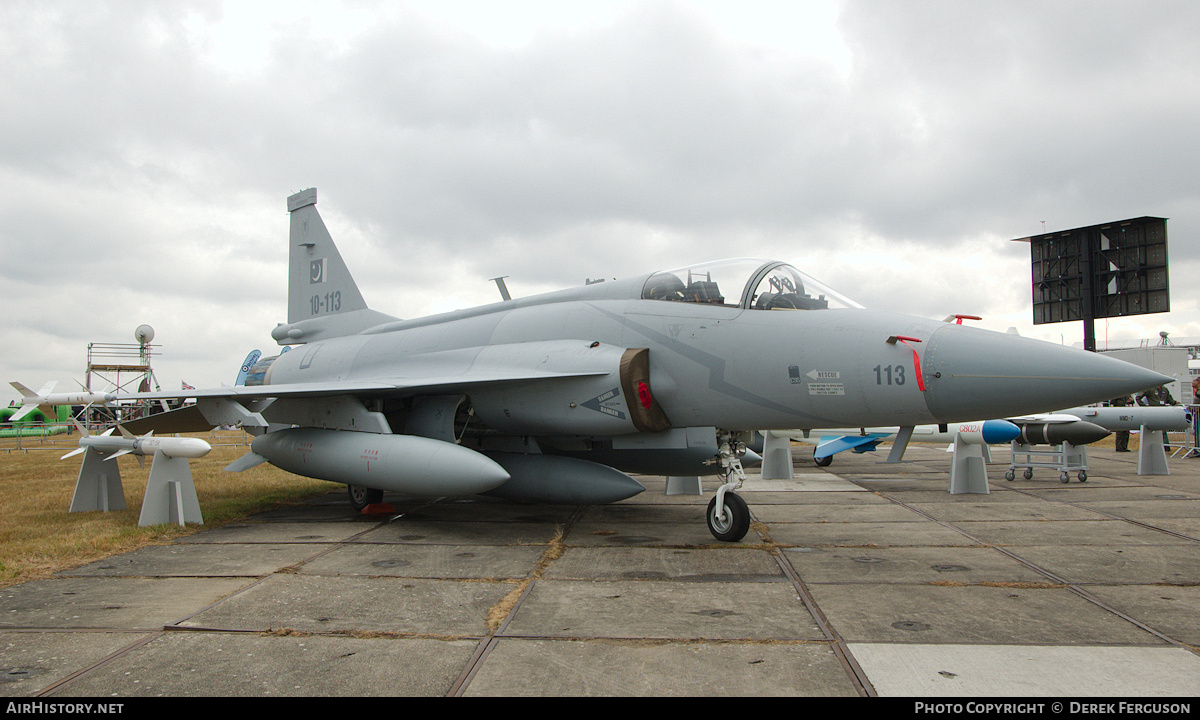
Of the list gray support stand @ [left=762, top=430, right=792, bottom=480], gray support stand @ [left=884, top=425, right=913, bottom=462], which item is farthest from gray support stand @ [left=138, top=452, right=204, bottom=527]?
gray support stand @ [left=762, top=430, right=792, bottom=480]

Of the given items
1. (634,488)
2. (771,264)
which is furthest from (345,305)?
(771,264)

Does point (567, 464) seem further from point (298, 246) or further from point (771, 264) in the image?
point (298, 246)

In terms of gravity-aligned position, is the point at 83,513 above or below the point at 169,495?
below

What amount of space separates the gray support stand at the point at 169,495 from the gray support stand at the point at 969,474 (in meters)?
10.00

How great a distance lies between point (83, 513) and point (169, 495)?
202 cm

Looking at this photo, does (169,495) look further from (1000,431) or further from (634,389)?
(1000,431)

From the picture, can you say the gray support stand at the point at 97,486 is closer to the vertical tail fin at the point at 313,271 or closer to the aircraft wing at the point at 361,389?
the aircraft wing at the point at 361,389

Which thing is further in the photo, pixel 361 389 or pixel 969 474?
pixel 969 474

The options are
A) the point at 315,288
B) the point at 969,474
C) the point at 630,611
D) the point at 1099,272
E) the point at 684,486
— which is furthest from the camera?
the point at 1099,272

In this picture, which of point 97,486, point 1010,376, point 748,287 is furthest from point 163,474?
point 1010,376

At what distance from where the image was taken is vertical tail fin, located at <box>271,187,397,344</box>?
11.8 m

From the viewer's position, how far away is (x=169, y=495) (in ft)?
25.9

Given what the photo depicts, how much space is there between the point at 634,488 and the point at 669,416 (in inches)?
32.6

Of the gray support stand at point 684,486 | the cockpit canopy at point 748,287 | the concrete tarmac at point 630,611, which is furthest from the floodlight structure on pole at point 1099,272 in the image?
the cockpit canopy at point 748,287
